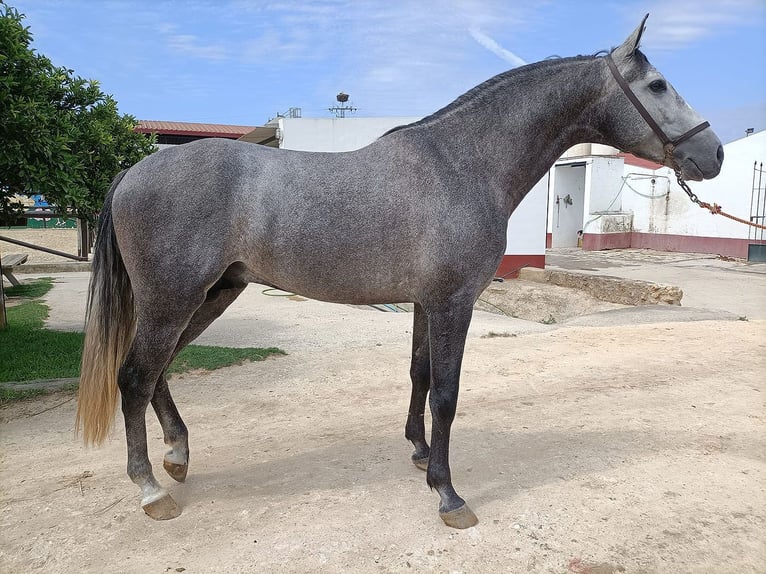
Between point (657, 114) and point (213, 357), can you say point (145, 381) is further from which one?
point (213, 357)

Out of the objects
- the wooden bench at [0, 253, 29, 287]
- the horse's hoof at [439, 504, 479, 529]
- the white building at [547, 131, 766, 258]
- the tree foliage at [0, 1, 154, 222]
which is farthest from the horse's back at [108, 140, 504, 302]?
the white building at [547, 131, 766, 258]

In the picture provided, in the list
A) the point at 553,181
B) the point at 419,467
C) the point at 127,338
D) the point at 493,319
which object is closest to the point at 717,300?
the point at 493,319

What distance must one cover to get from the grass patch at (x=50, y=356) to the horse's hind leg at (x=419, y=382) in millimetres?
2866

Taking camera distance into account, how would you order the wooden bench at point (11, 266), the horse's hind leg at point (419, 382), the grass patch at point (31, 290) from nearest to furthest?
the horse's hind leg at point (419, 382) < the grass patch at point (31, 290) < the wooden bench at point (11, 266)

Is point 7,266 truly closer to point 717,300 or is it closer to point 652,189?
point 717,300

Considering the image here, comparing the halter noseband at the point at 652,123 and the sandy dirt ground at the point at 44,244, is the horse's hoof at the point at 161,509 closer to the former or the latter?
the halter noseband at the point at 652,123

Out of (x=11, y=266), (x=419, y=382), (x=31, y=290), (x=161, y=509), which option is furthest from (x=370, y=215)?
(x=11, y=266)

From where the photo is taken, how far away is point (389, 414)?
13.9 feet

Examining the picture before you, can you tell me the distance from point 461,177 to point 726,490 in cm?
227

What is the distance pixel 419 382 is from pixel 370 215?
1102mm

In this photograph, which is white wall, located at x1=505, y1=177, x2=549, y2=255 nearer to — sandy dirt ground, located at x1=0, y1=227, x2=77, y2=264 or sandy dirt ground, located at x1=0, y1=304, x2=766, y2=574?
sandy dirt ground, located at x1=0, y1=304, x2=766, y2=574

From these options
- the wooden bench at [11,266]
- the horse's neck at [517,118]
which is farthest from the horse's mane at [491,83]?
the wooden bench at [11,266]

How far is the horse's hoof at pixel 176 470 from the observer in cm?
296

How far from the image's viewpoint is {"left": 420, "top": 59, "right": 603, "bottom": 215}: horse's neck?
2676 millimetres
